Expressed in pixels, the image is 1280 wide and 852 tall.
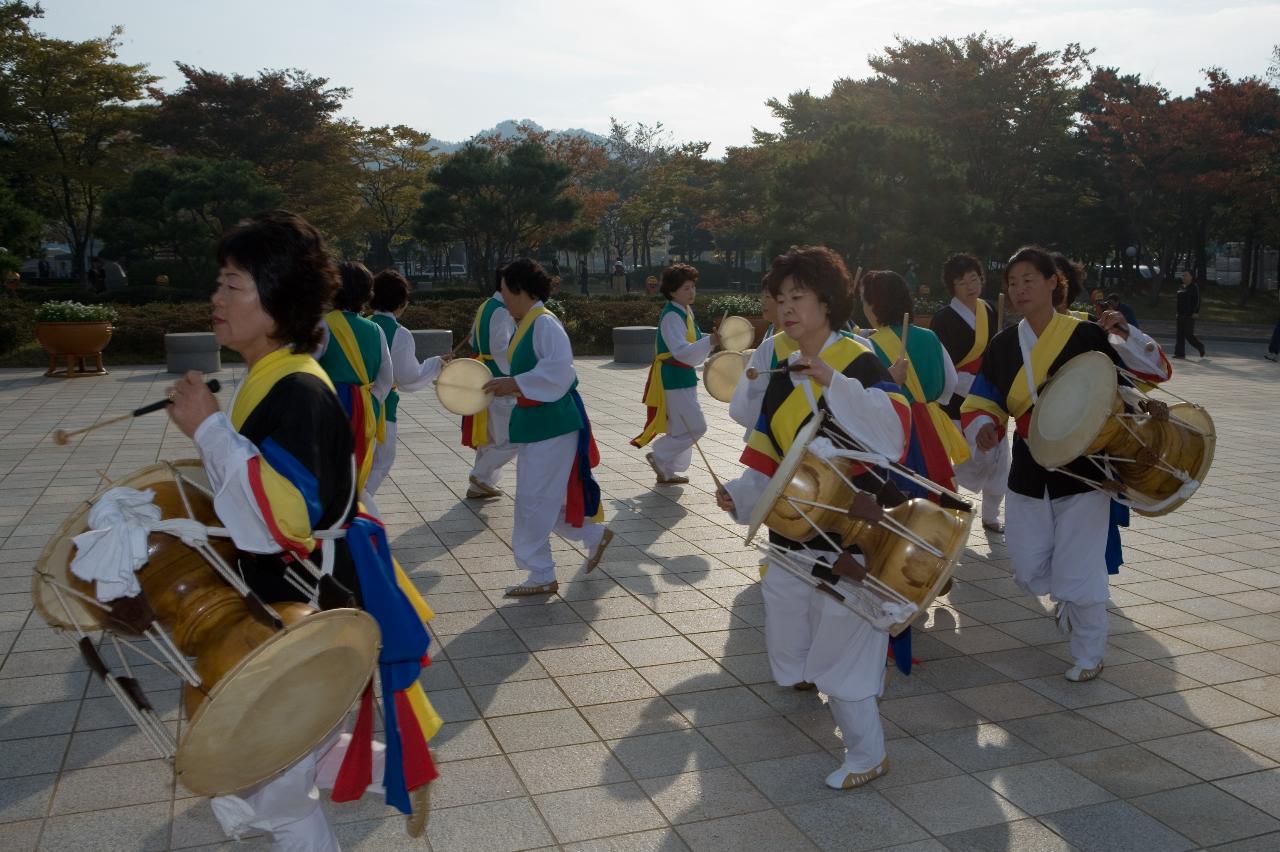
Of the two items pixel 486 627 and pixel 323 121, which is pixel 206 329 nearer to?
pixel 323 121

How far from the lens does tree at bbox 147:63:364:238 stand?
2889cm

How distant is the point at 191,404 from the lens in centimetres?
229

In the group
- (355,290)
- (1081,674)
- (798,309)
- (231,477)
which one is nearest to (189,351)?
(355,290)

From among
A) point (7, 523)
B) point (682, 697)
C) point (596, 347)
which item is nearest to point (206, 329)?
point (596, 347)

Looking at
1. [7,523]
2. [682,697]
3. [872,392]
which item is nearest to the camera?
[872,392]

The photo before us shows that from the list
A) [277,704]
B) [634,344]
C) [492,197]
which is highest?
[492,197]

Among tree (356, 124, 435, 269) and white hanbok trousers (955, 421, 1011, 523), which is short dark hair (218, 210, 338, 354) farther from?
tree (356, 124, 435, 269)

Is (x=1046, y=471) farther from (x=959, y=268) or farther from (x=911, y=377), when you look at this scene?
(x=959, y=268)

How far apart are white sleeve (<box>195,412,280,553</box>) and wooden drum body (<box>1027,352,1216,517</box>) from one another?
3106 mm

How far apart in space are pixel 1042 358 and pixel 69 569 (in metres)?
3.85

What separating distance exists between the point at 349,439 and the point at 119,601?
2.00ft

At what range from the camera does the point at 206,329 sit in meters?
18.6

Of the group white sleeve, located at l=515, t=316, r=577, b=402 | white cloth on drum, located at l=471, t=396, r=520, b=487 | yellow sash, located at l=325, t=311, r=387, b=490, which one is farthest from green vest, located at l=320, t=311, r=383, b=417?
white cloth on drum, located at l=471, t=396, r=520, b=487

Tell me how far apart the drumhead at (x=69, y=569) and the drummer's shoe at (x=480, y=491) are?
17.0 ft
